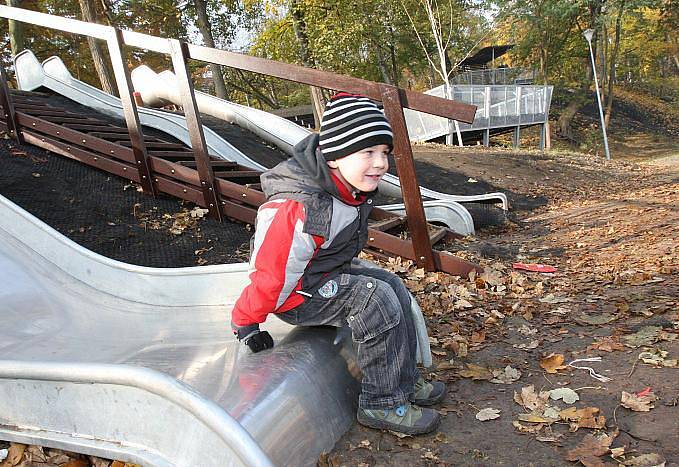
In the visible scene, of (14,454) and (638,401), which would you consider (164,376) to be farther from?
(638,401)

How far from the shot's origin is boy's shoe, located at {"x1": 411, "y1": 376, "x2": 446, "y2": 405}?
8.52 feet

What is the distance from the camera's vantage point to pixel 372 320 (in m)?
2.37

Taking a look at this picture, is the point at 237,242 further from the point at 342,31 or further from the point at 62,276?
the point at 342,31

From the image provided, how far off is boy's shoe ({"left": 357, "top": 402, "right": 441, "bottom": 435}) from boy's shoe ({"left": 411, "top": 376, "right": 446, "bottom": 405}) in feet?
0.56

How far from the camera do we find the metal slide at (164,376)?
194 centimetres

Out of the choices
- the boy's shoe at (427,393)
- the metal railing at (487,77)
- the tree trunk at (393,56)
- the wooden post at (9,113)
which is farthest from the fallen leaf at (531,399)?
the metal railing at (487,77)

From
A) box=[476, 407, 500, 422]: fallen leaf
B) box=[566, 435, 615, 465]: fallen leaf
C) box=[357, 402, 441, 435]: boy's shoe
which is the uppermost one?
box=[357, 402, 441, 435]: boy's shoe

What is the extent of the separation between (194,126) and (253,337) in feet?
10.6

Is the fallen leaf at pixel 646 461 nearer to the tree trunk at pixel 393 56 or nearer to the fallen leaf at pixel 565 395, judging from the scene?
the fallen leaf at pixel 565 395

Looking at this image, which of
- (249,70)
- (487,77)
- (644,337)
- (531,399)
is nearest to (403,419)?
(531,399)

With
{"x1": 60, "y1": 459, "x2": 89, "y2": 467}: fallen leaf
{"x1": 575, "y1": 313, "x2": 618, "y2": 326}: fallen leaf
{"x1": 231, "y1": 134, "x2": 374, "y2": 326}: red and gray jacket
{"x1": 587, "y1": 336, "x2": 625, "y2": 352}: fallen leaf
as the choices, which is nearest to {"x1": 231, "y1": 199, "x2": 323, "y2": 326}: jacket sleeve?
{"x1": 231, "y1": 134, "x2": 374, "y2": 326}: red and gray jacket

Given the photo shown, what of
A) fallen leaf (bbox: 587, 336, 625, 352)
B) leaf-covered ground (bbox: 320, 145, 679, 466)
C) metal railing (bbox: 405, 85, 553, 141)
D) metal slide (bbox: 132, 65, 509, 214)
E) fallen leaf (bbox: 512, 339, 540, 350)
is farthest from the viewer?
metal railing (bbox: 405, 85, 553, 141)

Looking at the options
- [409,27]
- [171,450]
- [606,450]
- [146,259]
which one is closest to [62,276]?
[146,259]

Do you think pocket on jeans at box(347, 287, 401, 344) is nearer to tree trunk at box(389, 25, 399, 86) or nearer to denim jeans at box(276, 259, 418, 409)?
denim jeans at box(276, 259, 418, 409)
